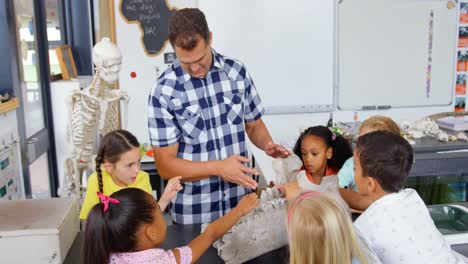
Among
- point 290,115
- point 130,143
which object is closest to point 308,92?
point 290,115

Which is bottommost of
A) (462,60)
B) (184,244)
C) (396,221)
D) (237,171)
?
(184,244)

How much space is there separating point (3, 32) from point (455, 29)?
393 centimetres

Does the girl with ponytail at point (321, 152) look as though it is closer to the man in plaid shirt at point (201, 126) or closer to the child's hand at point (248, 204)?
the man in plaid shirt at point (201, 126)

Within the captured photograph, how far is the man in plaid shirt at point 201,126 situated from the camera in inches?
68.8

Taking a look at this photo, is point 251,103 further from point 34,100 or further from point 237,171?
point 34,100

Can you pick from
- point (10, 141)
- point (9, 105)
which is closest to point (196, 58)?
point (9, 105)

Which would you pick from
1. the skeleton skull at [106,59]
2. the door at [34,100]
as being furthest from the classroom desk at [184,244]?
the door at [34,100]

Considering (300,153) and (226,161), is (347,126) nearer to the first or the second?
(300,153)

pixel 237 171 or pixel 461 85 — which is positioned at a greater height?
pixel 461 85

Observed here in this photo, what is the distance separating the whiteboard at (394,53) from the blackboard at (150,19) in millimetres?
1611

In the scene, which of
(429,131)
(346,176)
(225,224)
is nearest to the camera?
(225,224)

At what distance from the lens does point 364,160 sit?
168 centimetres

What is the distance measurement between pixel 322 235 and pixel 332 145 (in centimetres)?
121

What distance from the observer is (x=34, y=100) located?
11.4ft
